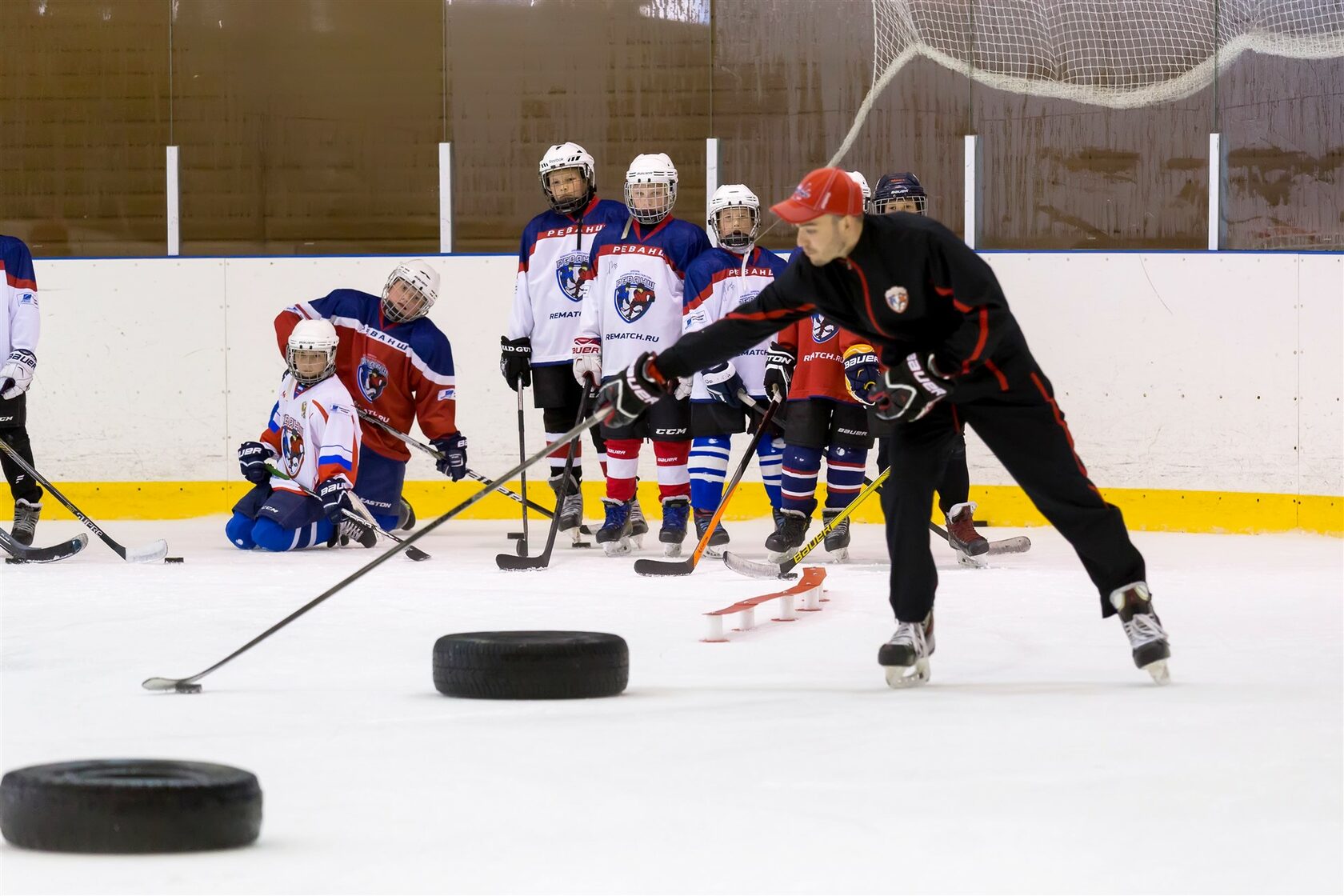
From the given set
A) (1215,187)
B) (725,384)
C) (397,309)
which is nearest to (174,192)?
(397,309)

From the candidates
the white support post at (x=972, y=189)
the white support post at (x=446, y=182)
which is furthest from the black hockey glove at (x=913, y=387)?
the white support post at (x=446, y=182)

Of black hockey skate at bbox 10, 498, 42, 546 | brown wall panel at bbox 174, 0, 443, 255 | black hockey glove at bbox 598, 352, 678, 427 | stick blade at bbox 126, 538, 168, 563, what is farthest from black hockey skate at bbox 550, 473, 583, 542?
black hockey glove at bbox 598, 352, 678, 427

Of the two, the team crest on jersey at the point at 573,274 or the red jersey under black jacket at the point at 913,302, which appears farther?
the team crest on jersey at the point at 573,274

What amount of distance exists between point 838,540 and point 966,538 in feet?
1.32

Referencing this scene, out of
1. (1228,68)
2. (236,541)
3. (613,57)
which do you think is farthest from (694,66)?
(236,541)

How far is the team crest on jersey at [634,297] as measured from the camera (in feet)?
18.4

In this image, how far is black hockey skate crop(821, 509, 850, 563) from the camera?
523cm

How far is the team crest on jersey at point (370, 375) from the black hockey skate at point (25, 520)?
115 cm

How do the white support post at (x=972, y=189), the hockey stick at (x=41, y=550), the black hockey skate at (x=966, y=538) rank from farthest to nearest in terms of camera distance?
the white support post at (x=972, y=189) → the black hockey skate at (x=966, y=538) → the hockey stick at (x=41, y=550)

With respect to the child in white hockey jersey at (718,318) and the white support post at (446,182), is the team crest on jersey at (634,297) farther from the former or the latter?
the white support post at (446,182)

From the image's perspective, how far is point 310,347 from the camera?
17.8 ft

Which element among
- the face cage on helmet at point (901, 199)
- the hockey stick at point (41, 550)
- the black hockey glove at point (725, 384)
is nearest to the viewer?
the hockey stick at point (41, 550)

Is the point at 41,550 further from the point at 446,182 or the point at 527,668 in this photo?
the point at 446,182

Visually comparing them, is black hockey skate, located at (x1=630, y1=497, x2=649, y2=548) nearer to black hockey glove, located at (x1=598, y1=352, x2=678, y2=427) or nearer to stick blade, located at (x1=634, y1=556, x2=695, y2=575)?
stick blade, located at (x1=634, y1=556, x2=695, y2=575)
